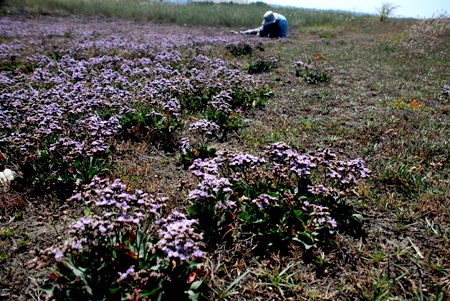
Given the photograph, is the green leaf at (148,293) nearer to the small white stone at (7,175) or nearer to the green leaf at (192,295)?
the green leaf at (192,295)

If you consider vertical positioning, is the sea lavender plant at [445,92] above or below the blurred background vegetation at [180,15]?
below

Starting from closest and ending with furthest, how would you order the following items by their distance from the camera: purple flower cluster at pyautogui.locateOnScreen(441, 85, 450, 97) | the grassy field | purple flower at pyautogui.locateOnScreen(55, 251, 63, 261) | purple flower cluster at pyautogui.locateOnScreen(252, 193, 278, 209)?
purple flower at pyautogui.locateOnScreen(55, 251, 63, 261)
the grassy field
purple flower cluster at pyautogui.locateOnScreen(252, 193, 278, 209)
purple flower cluster at pyautogui.locateOnScreen(441, 85, 450, 97)

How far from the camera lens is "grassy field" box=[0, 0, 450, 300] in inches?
94.4

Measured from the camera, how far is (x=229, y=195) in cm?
325

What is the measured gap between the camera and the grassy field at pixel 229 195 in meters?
2.40

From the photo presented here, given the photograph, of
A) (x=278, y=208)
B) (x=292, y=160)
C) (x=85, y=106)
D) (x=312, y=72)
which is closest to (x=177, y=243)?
(x=278, y=208)

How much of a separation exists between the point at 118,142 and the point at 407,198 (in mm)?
4983

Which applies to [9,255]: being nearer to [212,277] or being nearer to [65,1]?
A: [212,277]

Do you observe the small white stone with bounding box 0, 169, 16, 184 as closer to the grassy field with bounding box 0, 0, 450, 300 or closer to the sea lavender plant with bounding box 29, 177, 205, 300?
the grassy field with bounding box 0, 0, 450, 300

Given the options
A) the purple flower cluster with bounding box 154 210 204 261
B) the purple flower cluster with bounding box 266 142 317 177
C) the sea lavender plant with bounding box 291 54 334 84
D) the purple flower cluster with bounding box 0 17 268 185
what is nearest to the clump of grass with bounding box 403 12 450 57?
the sea lavender plant with bounding box 291 54 334 84

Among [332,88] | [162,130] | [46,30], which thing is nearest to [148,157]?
[162,130]

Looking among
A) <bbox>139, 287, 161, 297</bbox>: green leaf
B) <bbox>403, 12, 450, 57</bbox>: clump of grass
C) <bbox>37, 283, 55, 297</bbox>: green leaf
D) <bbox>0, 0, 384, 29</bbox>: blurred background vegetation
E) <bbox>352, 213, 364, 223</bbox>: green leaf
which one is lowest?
<bbox>37, 283, 55, 297</bbox>: green leaf

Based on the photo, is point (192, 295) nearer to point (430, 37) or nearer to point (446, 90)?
point (446, 90)

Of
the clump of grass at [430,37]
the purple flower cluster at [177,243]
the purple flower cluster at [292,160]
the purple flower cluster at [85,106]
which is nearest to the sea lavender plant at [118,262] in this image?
the purple flower cluster at [177,243]
